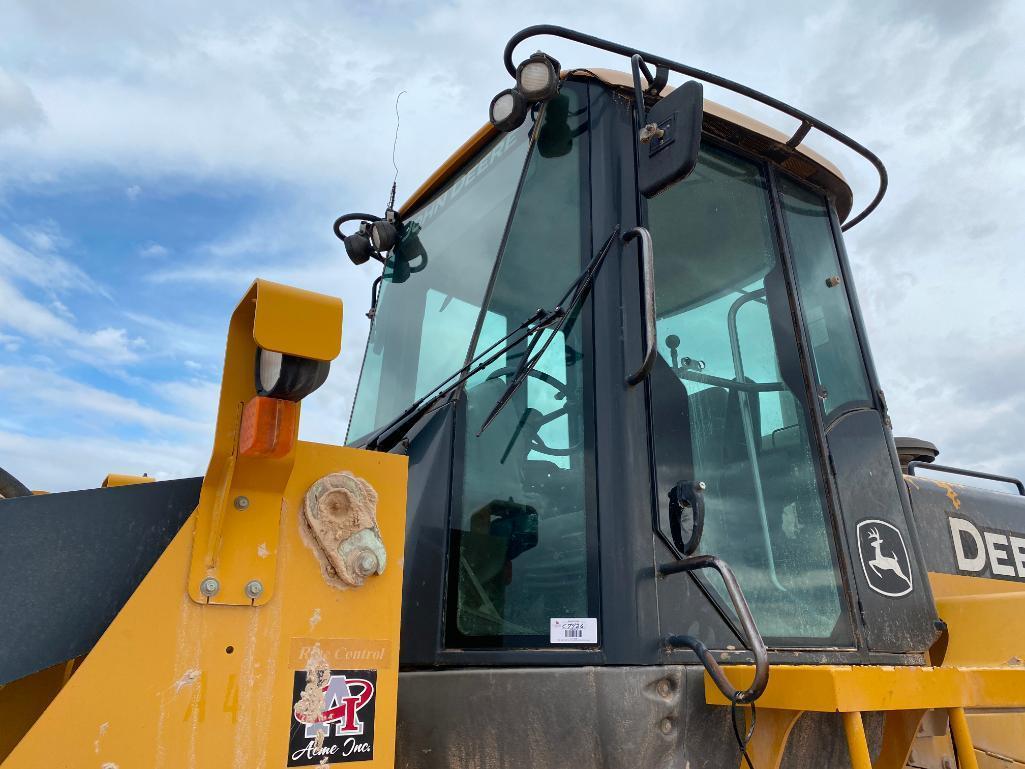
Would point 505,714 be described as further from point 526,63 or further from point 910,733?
point 526,63

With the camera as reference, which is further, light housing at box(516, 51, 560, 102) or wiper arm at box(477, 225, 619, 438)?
light housing at box(516, 51, 560, 102)

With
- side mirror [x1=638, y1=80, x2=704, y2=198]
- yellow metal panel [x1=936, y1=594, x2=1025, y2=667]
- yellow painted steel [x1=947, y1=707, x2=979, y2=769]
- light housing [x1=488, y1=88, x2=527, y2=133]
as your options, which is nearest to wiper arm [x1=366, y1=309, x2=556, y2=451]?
side mirror [x1=638, y1=80, x2=704, y2=198]

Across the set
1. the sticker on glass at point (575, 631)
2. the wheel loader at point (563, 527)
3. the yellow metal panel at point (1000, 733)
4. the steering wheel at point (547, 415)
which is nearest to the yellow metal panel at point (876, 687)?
the wheel loader at point (563, 527)

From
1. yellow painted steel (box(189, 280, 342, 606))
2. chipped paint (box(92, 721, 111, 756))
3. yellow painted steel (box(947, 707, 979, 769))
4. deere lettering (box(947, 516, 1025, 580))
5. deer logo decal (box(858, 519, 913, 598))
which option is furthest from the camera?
deere lettering (box(947, 516, 1025, 580))

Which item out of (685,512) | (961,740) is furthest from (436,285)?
(961,740)

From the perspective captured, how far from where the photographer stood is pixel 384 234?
2.97 meters

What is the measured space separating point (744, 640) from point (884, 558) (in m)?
0.65

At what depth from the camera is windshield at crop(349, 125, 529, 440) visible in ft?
7.71

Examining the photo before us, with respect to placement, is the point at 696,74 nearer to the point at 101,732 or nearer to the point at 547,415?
the point at 547,415

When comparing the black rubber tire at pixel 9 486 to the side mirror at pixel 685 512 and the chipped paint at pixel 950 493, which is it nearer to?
the side mirror at pixel 685 512

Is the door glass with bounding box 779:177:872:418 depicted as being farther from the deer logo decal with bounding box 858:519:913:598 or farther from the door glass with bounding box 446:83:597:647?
the door glass with bounding box 446:83:597:647

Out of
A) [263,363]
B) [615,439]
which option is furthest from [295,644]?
[615,439]

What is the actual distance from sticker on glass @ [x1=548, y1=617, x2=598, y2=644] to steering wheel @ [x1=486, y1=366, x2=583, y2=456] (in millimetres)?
392

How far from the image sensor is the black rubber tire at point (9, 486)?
1.60 metres
